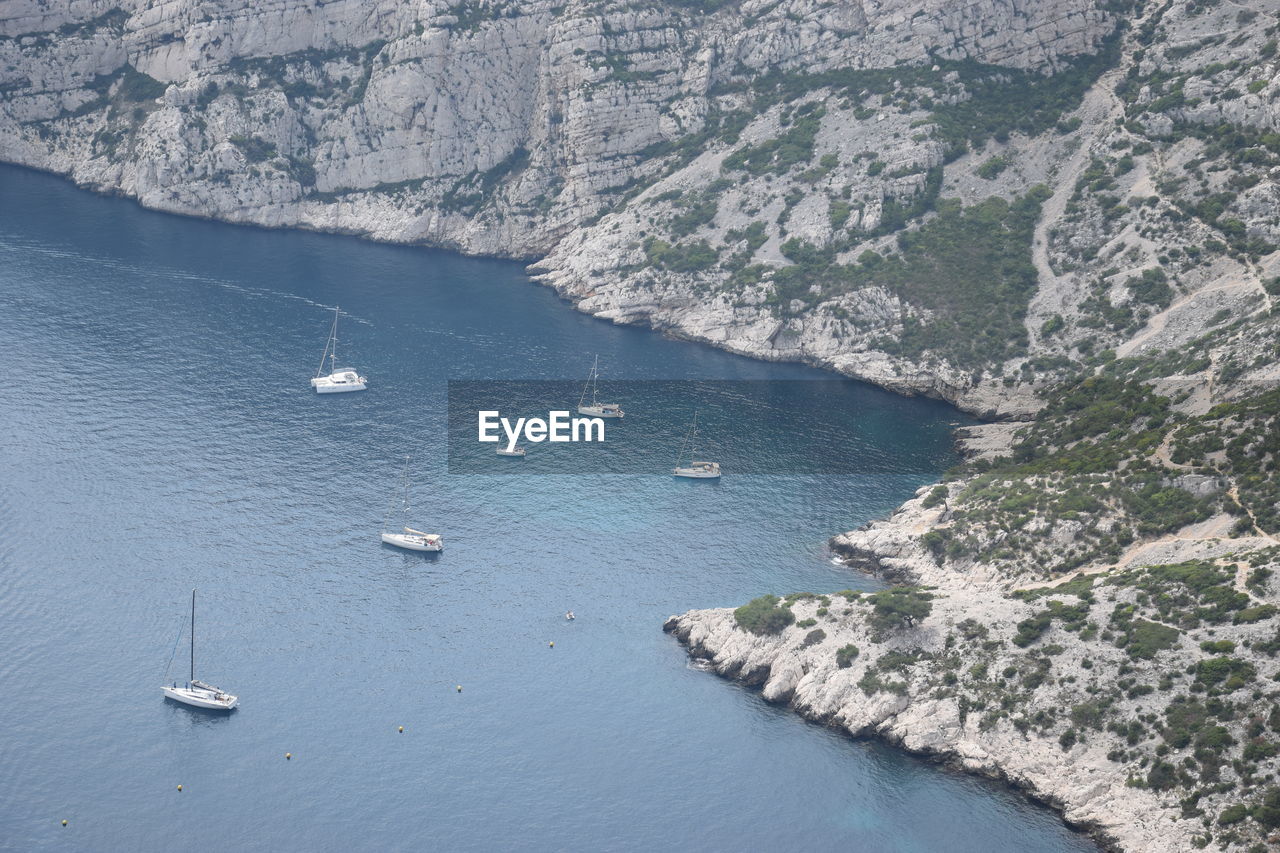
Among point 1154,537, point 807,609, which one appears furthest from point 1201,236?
point 807,609

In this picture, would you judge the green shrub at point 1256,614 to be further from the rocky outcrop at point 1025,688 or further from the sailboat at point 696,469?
the sailboat at point 696,469

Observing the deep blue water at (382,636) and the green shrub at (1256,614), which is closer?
the deep blue water at (382,636)

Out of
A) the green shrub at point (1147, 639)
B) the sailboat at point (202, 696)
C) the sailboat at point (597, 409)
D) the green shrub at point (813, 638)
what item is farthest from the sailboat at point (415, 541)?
the green shrub at point (1147, 639)

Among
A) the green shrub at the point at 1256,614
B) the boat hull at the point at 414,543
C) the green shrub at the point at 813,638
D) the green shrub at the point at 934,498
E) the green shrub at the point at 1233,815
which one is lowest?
the green shrub at the point at 1233,815

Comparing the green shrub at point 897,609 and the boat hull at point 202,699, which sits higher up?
the green shrub at point 897,609

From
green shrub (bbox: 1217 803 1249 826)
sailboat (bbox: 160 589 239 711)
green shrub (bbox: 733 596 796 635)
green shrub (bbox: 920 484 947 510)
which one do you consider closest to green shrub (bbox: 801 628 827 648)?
green shrub (bbox: 733 596 796 635)

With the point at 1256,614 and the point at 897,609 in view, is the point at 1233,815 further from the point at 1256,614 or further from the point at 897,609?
the point at 897,609

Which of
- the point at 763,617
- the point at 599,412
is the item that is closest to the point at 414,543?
the point at 763,617

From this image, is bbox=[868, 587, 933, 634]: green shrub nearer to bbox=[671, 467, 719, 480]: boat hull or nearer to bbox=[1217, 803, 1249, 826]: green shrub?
bbox=[1217, 803, 1249, 826]: green shrub
